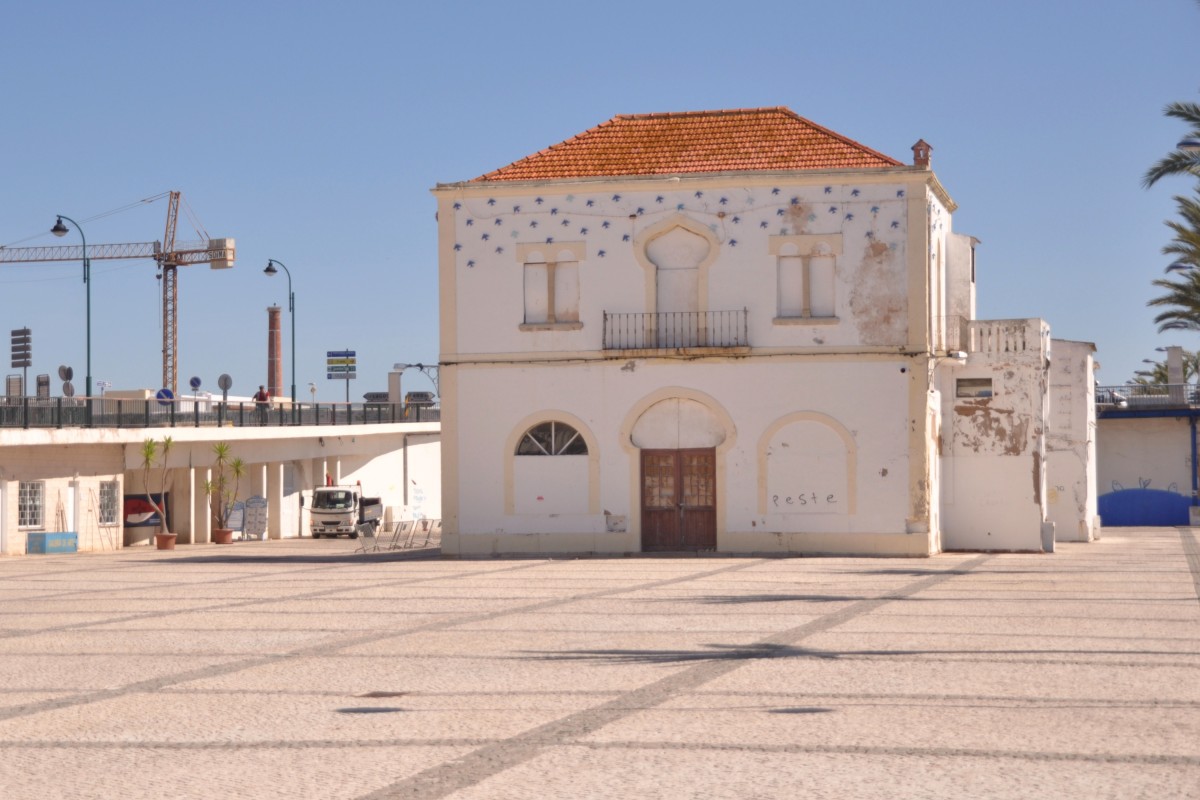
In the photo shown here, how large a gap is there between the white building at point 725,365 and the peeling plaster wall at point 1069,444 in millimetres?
5945

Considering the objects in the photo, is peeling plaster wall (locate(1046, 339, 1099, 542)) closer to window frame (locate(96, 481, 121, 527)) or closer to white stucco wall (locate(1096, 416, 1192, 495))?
white stucco wall (locate(1096, 416, 1192, 495))

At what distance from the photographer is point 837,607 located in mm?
18531

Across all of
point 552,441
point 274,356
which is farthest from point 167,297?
point 552,441

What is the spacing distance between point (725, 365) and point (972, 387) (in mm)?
5310

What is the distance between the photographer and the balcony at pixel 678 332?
3062cm

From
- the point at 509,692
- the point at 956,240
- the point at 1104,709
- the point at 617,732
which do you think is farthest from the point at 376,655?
the point at 956,240

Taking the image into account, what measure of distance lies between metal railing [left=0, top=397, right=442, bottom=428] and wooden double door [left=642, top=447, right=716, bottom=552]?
5997 millimetres

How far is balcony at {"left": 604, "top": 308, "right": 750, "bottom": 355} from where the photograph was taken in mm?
30625

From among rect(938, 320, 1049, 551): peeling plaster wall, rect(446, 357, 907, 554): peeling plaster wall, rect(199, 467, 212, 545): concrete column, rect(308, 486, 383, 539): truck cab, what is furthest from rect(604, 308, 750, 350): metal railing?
rect(308, 486, 383, 539): truck cab

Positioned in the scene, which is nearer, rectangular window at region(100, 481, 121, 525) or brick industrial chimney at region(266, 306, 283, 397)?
rectangular window at region(100, 481, 121, 525)

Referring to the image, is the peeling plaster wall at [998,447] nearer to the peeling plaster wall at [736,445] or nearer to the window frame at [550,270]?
the peeling plaster wall at [736,445]

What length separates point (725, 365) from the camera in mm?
30766

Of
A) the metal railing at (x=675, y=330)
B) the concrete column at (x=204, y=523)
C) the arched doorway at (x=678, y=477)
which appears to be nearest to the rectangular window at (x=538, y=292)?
the metal railing at (x=675, y=330)

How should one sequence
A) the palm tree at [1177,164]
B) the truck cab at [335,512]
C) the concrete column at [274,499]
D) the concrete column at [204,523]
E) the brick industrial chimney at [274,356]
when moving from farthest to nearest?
the brick industrial chimney at [274,356] < the concrete column at [274,499] < the truck cab at [335,512] < the concrete column at [204,523] < the palm tree at [1177,164]
